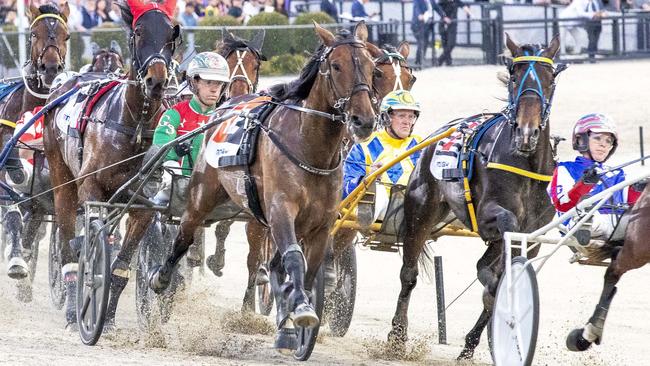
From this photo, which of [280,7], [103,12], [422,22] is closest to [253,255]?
[422,22]

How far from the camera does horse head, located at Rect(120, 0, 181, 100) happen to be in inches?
342

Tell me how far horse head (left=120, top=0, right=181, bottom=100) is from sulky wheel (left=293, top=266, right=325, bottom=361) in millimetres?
1555

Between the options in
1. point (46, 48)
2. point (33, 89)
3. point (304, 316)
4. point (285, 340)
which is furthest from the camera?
point (33, 89)

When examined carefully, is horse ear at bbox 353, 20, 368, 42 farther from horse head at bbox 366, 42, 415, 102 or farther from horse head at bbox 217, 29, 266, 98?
horse head at bbox 217, 29, 266, 98

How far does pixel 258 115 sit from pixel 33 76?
336 centimetres

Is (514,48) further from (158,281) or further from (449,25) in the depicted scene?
(449,25)

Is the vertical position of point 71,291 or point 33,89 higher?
point 33,89

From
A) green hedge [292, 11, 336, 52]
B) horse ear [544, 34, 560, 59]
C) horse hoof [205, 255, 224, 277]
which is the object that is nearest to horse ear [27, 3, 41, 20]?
horse hoof [205, 255, 224, 277]

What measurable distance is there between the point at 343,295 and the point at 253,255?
74 cm

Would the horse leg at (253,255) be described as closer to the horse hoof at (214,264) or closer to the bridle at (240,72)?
the horse hoof at (214,264)

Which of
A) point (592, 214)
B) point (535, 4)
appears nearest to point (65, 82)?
point (592, 214)

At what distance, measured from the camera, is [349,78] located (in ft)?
24.4

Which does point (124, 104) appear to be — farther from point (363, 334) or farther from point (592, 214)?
point (592, 214)

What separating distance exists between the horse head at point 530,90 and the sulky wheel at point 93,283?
8.13 ft
